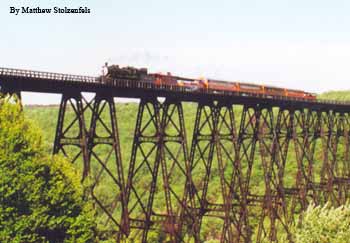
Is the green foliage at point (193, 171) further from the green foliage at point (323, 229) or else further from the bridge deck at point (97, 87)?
the green foliage at point (323, 229)

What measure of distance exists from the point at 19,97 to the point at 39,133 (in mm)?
1383

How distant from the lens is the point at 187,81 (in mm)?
29062

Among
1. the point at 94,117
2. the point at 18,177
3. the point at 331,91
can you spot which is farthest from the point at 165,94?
the point at 331,91

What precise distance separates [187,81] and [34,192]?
13.0 m

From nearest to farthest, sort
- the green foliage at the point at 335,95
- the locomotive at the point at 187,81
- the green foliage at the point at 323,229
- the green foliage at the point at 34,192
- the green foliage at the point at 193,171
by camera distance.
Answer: the green foliage at the point at 34,192
the green foliage at the point at 323,229
the locomotive at the point at 187,81
the green foliage at the point at 193,171
the green foliage at the point at 335,95

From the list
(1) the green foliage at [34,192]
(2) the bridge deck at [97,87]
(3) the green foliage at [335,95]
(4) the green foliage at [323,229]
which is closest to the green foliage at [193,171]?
(3) the green foliage at [335,95]

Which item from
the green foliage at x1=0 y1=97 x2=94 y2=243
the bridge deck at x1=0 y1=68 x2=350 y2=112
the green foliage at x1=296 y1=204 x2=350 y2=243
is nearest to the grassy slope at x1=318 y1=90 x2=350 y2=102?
the bridge deck at x1=0 y1=68 x2=350 y2=112

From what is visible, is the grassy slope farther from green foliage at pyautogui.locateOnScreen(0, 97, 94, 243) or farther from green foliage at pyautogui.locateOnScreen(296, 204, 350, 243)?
green foliage at pyautogui.locateOnScreen(0, 97, 94, 243)

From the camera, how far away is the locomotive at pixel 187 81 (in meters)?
23.7

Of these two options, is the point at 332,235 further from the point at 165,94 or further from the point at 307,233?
the point at 165,94

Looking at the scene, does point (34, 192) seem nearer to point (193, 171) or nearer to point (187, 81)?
point (187, 81)

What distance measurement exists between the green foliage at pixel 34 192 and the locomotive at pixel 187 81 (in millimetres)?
4416

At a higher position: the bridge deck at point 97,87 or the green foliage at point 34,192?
the bridge deck at point 97,87

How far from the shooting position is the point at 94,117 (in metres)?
21.2
